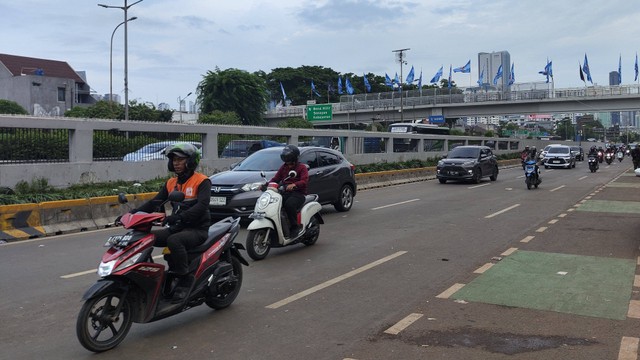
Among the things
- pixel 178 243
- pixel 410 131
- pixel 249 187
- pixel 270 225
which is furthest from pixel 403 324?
pixel 410 131

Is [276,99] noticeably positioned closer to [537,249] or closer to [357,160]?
[357,160]

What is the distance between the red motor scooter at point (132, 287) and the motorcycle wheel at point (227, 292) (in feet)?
0.94

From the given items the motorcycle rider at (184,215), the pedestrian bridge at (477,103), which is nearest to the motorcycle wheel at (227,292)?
the motorcycle rider at (184,215)

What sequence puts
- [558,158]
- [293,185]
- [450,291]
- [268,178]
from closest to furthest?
[450,291]
[293,185]
[268,178]
[558,158]

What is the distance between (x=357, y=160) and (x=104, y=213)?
615 inches

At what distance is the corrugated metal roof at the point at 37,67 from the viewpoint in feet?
242

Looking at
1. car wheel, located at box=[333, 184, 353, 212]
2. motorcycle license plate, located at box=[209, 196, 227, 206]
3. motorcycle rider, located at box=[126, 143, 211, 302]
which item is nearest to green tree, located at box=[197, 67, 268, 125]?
car wheel, located at box=[333, 184, 353, 212]

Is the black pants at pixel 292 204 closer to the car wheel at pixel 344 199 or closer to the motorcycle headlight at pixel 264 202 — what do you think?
the motorcycle headlight at pixel 264 202

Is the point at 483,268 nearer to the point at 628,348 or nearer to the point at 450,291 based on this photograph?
the point at 450,291

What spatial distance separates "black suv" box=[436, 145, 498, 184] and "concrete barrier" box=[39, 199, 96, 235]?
53.1 feet

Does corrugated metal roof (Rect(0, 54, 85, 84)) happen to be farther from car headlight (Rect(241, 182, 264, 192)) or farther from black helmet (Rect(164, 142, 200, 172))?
black helmet (Rect(164, 142, 200, 172))

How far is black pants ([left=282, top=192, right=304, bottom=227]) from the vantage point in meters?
8.70

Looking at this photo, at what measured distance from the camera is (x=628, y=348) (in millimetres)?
4711

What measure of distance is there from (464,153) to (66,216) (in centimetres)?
1829
